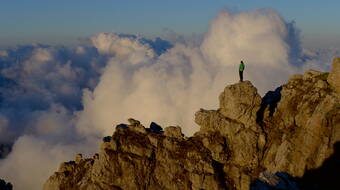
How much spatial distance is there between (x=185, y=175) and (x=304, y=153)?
26192 mm

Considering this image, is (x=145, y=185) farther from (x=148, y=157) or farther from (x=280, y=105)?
(x=280, y=105)

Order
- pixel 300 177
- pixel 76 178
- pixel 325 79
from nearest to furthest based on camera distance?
pixel 300 177, pixel 325 79, pixel 76 178

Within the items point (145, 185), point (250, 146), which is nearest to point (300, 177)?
point (250, 146)

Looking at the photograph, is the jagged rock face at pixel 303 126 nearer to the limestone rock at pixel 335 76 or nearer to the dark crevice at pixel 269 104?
the limestone rock at pixel 335 76

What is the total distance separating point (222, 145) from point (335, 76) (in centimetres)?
2771

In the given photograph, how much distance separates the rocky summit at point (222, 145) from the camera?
9512cm

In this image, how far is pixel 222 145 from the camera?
99938mm

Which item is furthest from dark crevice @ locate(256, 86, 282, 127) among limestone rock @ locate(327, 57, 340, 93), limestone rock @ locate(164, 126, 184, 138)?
limestone rock @ locate(164, 126, 184, 138)

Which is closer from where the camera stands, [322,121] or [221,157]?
[322,121]

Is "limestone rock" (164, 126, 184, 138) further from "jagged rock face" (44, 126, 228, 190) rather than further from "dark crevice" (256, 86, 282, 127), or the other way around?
"dark crevice" (256, 86, 282, 127)

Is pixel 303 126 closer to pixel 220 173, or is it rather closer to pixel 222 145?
pixel 222 145

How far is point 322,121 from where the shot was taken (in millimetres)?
84562

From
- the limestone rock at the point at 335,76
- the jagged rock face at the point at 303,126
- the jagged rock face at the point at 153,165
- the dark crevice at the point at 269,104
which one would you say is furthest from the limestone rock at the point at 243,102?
the limestone rock at the point at 335,76

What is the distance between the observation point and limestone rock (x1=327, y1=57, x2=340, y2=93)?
3629 inches
